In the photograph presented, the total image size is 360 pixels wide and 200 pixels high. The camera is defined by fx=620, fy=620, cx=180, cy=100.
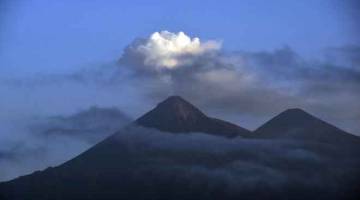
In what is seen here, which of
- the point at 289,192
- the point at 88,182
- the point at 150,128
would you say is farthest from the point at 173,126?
the point at 289,192

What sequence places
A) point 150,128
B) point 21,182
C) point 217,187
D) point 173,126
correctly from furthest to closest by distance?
point 173,126, point 150,128, point 217,187, point 21,182

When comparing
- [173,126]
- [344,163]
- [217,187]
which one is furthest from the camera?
[173,126]

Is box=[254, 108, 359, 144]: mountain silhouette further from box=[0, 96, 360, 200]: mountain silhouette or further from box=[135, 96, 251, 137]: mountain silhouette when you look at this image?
box=[135, 96, 251, 137]: mountain silhouette

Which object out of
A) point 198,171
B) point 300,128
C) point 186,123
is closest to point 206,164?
point 198,171

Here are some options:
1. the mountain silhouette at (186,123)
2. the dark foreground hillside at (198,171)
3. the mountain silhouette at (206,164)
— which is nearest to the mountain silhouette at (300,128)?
the mountain silhouette at (206,164)

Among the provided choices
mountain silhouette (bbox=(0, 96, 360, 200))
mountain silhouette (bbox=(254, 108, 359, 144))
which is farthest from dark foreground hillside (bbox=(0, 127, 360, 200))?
mountain silhouette (bbox=(254, 108, 359, 144))

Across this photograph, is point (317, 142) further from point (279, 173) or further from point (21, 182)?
point (21, 182)
